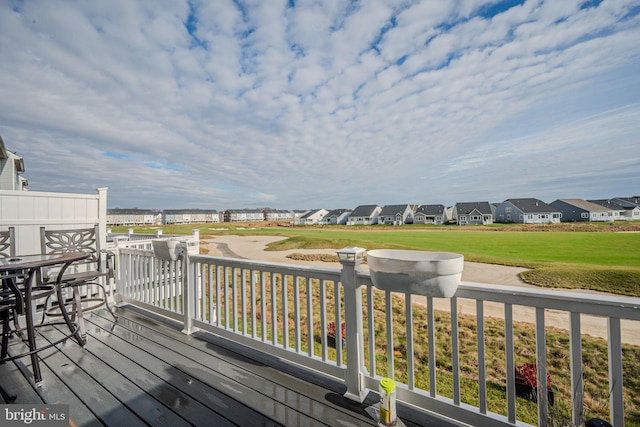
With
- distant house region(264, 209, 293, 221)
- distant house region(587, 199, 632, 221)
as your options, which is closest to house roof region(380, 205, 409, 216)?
distant house region(587, 199, 632, 221)

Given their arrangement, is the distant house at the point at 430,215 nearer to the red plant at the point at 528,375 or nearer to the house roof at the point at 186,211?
the red plant at the point at 528,375

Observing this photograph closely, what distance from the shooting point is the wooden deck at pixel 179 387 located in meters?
1.67

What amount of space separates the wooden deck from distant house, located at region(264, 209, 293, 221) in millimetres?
78265

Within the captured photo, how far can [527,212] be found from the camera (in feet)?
107

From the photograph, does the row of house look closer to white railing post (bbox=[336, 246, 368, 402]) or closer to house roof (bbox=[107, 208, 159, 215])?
house roof (bbox=[107, 208, 159, 215])

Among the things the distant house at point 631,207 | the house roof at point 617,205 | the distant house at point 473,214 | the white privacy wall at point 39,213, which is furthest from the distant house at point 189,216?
the distant house at point 631,207

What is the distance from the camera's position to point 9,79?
221 inches

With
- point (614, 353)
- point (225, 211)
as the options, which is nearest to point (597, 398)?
point (614, 353)

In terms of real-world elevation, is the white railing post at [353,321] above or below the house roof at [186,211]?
below

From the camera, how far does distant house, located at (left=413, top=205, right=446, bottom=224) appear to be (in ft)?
133

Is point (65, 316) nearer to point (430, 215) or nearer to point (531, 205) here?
point (531, 205)

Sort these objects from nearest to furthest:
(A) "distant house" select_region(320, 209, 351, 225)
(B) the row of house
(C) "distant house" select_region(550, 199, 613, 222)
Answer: (C) "distant house" select_region(550, 199, 613, 222) → (B) the row of house → (A) "distant house" select_region(320, 209, 351, 225)

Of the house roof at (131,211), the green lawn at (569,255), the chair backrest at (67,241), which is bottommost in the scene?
the green lawn at (569,255)

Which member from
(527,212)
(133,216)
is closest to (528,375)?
(527,212)
